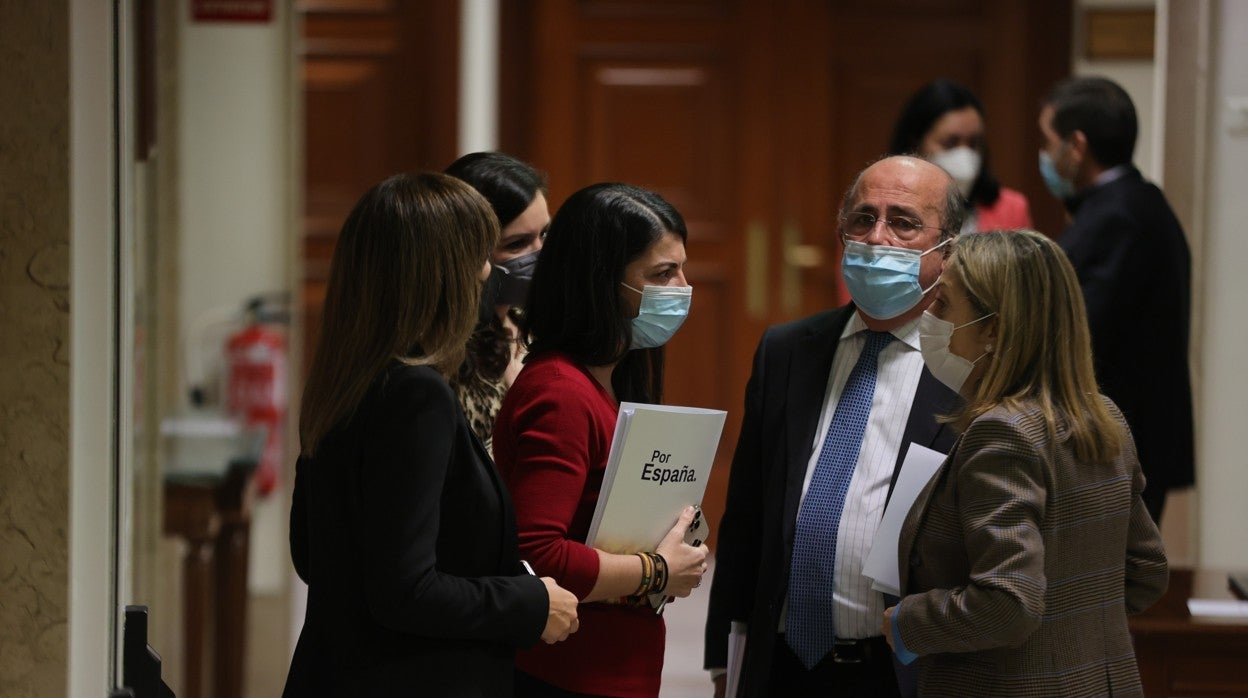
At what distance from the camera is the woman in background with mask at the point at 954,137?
4.30m

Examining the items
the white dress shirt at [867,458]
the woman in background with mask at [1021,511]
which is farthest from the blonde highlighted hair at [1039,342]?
the white dress shirt at [867,458]

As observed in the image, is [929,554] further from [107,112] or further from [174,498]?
[174,498]

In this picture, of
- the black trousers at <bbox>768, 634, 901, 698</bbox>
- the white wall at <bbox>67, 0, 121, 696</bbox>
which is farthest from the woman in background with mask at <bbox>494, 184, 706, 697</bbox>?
the white wall at <bbox>67, 0, 121, 696</bbox>

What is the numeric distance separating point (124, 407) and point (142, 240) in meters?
2.73

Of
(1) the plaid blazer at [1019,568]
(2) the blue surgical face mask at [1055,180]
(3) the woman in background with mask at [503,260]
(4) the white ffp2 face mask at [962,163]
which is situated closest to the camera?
(1) the plaid blazer at [1019,568]

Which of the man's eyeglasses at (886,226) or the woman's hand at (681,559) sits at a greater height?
the man's eyeglasses at (886,226)

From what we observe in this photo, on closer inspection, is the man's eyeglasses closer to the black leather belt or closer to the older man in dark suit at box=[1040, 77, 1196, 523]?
the black leather belt

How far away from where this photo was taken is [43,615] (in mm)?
1867

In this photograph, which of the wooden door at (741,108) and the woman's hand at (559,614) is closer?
the woman's hand at (559,614)

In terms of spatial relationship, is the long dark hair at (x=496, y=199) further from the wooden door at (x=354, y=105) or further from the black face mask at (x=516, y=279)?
the wooden door at (x=354, y=105)

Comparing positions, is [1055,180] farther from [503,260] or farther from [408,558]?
[408,558]

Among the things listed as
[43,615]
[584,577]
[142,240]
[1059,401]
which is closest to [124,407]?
[43,615]

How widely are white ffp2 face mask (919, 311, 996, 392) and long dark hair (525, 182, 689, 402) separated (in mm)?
402

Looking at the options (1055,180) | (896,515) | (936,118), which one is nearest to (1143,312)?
(1055,180)
